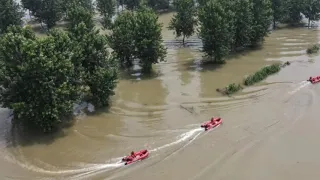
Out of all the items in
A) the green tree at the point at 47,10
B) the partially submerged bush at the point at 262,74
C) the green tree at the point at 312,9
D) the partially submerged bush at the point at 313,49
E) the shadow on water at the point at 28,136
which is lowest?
the shadow on water at the point at 28,136

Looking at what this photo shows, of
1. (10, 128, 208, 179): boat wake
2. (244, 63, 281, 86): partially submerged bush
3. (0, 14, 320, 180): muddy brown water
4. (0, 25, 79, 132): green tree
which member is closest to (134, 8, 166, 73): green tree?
(0, 14, 320, 180): muddy brown water

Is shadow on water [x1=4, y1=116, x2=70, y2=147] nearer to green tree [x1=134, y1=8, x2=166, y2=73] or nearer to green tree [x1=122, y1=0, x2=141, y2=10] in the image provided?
green tree [x1=134, y1=8, x2=166, y2=73]

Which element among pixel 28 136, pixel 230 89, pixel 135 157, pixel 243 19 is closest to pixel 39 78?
pixel 28 136

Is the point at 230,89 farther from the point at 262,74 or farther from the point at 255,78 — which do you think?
the point at 262,74

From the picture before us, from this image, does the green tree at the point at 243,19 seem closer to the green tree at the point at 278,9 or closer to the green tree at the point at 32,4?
the green tree at the point at 278,9

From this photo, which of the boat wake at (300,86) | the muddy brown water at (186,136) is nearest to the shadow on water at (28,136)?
the muddy brown water at (186,136)

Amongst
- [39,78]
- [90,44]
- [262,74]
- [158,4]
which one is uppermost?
[158,4]

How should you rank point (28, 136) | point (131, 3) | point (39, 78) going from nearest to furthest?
point (39, 78), point (28, 136), point (131, 3)
